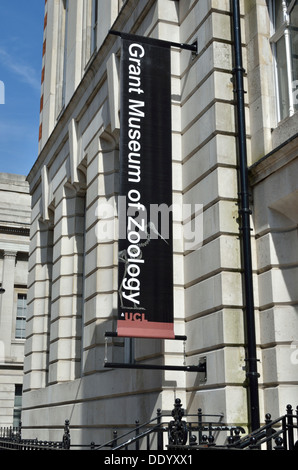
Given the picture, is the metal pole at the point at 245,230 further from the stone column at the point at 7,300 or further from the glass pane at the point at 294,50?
the stone column at the point at 7,300

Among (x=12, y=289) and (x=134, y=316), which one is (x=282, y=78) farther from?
(x=12, y=289)

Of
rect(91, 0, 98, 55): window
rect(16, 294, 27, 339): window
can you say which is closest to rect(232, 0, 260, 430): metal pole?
rect(91, 0, 98, 55): window

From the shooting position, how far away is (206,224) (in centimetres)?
1225

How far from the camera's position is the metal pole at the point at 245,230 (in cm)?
1086

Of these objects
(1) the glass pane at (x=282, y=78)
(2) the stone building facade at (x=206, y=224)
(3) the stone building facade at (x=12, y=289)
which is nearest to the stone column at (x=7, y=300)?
(3) the stone building facade at (x=12, y=289)

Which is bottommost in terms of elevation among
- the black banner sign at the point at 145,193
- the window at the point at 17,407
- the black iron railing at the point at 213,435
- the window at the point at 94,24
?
the black iron railing at the point at 213,435

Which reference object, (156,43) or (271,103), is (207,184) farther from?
(156,43)

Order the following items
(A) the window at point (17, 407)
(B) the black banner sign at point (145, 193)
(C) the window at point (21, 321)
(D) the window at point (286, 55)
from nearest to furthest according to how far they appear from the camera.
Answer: (B) the black banner sign at point (145, 193) < (D) the window at point (286, 55) < (A) the window at point (17, 407) < (C) the window at point (21, 321)

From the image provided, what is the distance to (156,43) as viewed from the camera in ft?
44.0

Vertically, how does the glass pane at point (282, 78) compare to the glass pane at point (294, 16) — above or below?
below

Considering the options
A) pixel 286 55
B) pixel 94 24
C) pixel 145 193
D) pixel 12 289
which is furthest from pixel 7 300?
pixel 286 55

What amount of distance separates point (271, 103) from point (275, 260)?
308cm

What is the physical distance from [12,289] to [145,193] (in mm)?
29360
